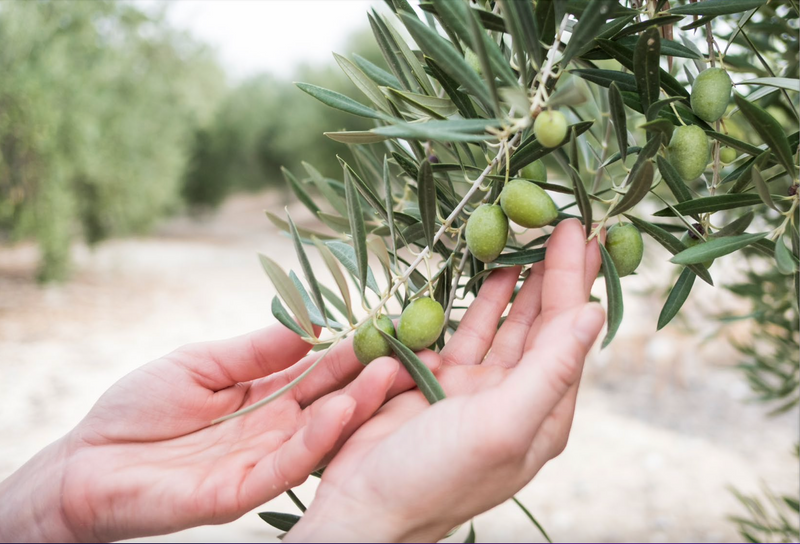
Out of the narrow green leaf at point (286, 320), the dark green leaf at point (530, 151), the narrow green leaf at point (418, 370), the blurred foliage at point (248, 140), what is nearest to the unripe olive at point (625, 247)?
the dark green leaf at point (530, 151)

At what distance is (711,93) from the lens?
492 millimetres

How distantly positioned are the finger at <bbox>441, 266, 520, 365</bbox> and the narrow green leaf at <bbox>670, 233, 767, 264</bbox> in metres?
0.20

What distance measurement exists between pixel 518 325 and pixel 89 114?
698cm

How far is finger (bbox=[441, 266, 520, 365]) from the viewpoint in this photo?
26.2 inches

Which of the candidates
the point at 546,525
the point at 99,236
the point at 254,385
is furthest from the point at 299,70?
the point at 254,385

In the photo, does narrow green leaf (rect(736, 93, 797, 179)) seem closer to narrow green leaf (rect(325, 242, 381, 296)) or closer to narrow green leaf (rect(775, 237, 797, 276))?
narrow green leaf (rect(775, 237, 797, 276))

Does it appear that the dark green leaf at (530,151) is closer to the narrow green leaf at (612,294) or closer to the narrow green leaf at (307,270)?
the narrow green leaf at (612,294)

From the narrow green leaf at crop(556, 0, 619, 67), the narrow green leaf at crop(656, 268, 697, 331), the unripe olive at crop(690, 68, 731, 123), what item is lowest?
the narrow green leaf at crop(656, 268, 697, 331)

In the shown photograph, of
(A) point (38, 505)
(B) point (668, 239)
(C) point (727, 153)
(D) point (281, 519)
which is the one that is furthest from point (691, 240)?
(A) point (38, 505)

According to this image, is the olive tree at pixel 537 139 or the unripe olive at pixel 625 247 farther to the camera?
the unripe olive at pixel 625 247

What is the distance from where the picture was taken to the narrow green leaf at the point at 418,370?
0.57 metres

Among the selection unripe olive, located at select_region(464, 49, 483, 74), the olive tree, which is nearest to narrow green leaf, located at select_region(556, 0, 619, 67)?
the olive tree

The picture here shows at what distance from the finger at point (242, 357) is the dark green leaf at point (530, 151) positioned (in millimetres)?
422

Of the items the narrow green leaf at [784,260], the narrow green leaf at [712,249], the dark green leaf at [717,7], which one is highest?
the dark green leaf at [717,7]
